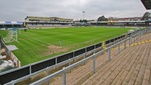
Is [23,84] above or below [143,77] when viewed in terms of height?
below

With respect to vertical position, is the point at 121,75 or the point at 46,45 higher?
the point at 121,75

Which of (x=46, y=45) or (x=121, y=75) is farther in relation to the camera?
(x=46, y=45)

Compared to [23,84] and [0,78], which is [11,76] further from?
[23,84]

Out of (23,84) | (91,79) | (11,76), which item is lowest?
(23,84)

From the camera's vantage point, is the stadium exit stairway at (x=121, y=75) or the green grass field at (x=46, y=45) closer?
the stadium exit stairway at (x=121, y=75)

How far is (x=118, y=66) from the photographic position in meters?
Answer: 7.17

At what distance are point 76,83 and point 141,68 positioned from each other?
3121mm

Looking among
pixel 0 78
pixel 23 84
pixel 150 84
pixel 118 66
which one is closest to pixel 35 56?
pixel 23 84

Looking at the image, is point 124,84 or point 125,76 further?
point 125,76

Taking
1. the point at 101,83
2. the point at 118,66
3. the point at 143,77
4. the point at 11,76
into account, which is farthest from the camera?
the point at 11,76

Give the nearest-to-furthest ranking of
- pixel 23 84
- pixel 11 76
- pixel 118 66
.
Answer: pixel 118 66 → pixel 11 76 → pixel 23 84

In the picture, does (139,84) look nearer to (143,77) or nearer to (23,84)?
(143,77)

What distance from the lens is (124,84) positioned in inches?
199

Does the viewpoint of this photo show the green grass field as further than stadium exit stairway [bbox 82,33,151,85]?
Yes
